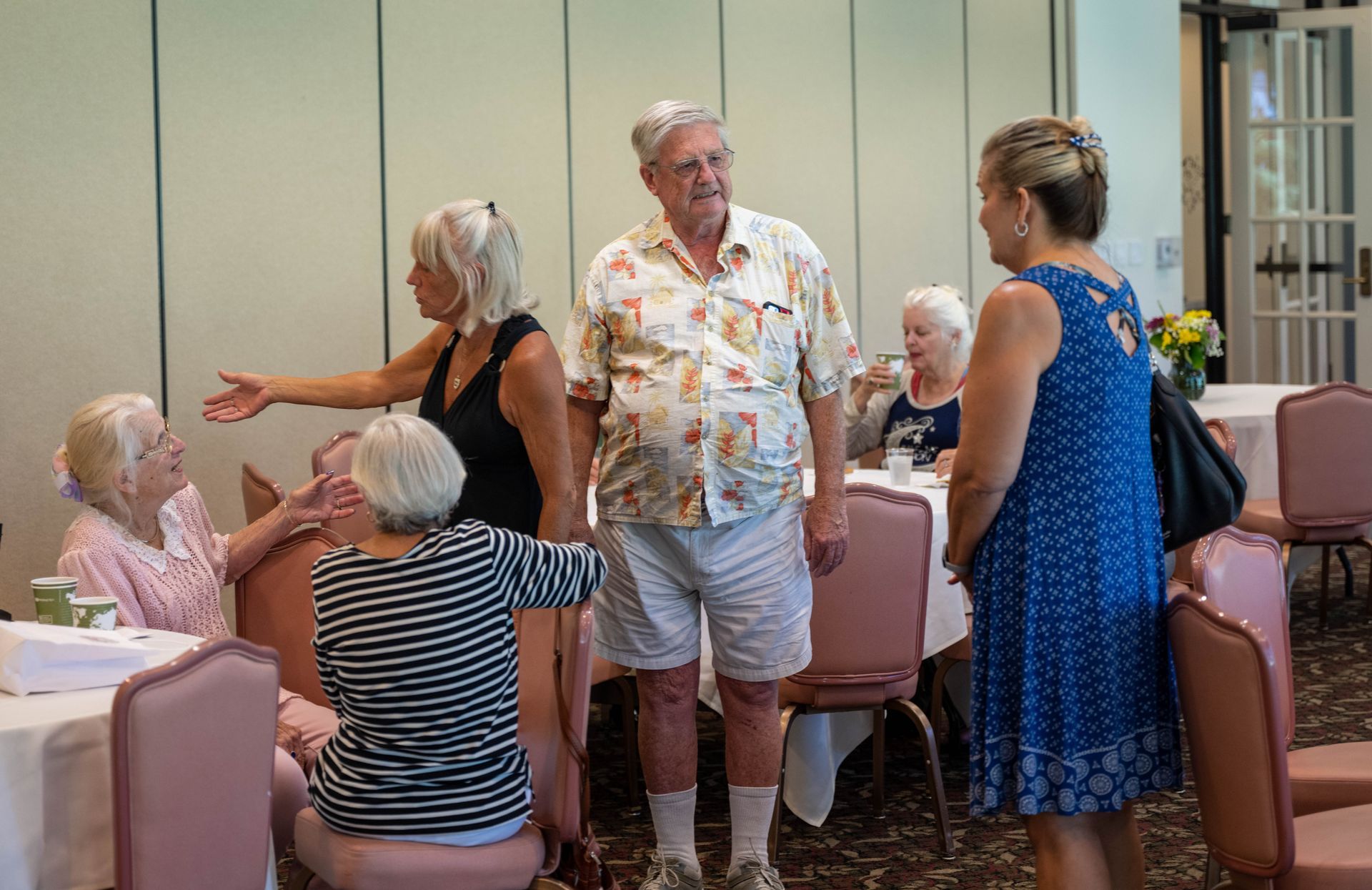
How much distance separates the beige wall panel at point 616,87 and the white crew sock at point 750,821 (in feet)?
10.9

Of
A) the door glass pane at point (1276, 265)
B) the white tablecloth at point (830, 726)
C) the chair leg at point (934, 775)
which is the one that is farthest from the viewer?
the door glass pane at point (1276, 265)

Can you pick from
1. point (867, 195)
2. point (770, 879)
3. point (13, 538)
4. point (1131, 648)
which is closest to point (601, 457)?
point (770, 879)

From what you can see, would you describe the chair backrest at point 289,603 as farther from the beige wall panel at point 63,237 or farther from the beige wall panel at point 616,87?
the beige wall panel at point 616,87

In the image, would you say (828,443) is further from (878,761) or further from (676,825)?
(878,761)

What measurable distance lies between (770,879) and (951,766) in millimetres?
1303

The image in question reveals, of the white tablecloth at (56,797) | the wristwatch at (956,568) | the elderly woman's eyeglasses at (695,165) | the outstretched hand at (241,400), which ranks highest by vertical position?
the elderly woman's eyeglasses at (695,165)

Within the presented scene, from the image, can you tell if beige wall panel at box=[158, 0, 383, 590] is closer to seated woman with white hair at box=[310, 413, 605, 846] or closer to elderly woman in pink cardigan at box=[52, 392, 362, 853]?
elderly woman in pink cardigan at box=[52, 392, 362, 853]

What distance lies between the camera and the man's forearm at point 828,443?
2977 mm

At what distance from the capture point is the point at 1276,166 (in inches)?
348

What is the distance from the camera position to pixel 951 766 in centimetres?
415

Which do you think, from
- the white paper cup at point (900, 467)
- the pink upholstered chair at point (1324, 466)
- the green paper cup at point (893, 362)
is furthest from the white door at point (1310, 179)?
the white paper cup at point (900, 467)

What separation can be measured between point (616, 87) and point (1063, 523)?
431 cm

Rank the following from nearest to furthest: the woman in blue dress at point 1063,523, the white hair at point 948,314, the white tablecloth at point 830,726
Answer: the woman in blue dress at point 1063,523 → the white tablecloth at point 830,726 → the white hair at point 948,314

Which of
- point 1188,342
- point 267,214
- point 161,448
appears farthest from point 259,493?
point 1188,342
